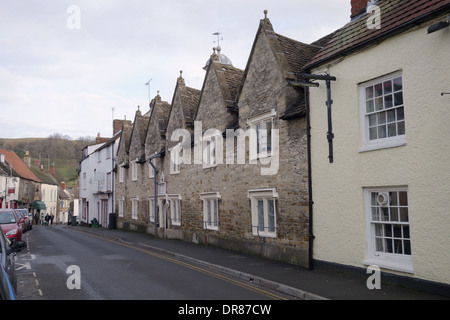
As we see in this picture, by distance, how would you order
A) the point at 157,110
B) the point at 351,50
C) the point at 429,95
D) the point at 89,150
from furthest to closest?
the point at 89,150
the point at 157,110
the point at 351,50
the point at 429,95

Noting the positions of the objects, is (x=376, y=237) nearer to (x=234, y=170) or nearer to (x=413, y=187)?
(x=413, y=187)

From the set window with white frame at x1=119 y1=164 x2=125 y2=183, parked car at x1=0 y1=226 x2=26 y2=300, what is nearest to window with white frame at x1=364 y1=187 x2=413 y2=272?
parked car at x1=0 y1=226 x2=26 y2=300

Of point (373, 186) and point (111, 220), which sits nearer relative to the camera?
point (373, 186)

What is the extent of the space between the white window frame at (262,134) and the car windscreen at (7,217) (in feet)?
39.5

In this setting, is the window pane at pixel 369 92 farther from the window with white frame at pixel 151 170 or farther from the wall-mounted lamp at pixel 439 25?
the window with white frame at pixel 151 170

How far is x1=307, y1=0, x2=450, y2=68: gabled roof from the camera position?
879 cm

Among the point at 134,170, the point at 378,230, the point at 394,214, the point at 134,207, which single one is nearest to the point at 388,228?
the point at 378,230

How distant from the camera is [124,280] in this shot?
10.1 metres

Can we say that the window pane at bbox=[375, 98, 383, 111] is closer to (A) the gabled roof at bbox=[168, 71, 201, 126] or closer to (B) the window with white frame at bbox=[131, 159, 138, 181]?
(A) the gabled roof at bbox=[168, 71, 201, 126]

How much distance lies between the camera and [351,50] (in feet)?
35.1

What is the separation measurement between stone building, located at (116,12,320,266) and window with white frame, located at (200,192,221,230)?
0.15 ft

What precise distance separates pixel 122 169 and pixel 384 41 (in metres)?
26.9
